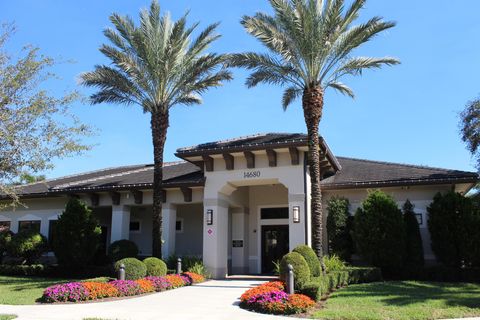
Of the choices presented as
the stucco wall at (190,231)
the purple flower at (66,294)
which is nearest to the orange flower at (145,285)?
the purple flower at (66,294)

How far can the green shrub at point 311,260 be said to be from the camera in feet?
48.9

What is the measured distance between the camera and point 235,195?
22.2m

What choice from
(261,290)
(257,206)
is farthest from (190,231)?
(261,290)

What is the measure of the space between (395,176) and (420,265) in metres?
4.23

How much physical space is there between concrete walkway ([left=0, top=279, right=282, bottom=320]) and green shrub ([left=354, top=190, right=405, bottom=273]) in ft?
21.9

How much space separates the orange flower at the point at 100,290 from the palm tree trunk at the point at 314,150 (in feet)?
23.9

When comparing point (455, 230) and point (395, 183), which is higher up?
point (395, 183)

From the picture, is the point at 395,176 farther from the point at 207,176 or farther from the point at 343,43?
the point at 207,176

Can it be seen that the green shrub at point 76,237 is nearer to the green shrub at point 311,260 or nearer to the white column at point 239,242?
the white column at point 239,242

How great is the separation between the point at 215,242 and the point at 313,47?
929 cm

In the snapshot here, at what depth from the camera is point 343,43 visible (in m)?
17.1

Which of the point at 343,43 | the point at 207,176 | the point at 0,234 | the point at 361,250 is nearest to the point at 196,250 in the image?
the point at 207,176

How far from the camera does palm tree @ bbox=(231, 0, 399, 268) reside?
656 inches

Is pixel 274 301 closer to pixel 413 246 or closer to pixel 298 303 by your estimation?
pixel 298 303
